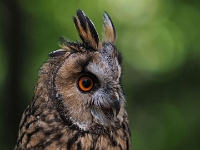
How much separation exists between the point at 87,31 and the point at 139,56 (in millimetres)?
5553

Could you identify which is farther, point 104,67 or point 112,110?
point 112,110

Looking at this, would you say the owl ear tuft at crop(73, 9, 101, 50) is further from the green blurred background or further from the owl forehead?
the green blurred background

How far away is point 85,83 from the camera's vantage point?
2.41m

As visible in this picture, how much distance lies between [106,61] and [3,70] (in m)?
5.95

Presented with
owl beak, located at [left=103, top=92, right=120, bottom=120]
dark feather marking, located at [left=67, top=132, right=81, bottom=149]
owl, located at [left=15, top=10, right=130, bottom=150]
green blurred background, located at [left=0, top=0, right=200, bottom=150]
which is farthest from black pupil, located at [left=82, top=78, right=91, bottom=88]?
green blurred background, located at [left=0, top=0, right=200, bottom=150]

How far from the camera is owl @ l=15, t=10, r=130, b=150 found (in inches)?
95.4

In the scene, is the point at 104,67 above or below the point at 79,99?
above

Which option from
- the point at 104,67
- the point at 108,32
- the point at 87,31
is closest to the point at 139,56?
the point at 108,32

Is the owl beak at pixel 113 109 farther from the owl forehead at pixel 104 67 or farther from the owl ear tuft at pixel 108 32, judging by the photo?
the owl ear tuft at pixel 108 32

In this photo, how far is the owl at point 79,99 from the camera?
2424 mm

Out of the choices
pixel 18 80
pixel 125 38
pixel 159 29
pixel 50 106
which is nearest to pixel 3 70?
pixel 18 80

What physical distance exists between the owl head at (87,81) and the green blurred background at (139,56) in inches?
189

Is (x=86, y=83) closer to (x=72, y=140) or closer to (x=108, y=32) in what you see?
(x=72, y=140)

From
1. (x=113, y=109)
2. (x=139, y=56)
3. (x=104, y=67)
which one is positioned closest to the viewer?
(x=104, y=67)
